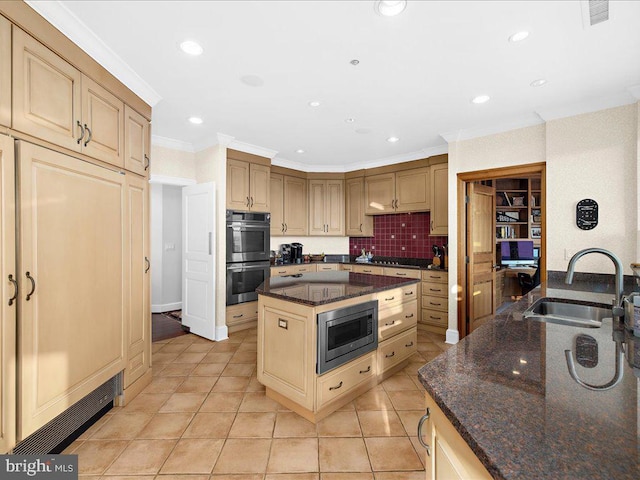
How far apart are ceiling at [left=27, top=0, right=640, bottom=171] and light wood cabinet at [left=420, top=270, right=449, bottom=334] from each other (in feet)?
6.21

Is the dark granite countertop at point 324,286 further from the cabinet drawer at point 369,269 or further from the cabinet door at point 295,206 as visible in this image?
the cabinet door at point 295,206

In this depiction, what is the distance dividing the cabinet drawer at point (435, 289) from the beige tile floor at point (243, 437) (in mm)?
1591

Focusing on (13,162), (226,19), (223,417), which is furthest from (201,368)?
(226,19)

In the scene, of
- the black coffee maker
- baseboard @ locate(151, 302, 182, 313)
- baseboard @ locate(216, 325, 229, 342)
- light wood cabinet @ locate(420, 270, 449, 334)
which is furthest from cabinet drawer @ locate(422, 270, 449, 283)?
baseboard @ locate(151, 302, 182, 313)

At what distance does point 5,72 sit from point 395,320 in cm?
309

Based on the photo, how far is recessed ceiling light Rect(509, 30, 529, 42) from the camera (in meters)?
1.89

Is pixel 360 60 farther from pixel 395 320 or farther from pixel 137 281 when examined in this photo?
pixel 137 281

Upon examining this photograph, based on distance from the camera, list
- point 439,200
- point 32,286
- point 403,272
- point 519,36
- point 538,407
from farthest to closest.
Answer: point 403,272, point 439,200, point 519,36, point 32,286, point 538,407

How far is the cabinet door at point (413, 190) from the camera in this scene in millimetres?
4508

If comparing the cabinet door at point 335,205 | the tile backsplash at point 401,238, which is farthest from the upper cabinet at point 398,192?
the cabinet door at point 335,205

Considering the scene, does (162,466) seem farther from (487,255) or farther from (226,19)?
(487,255)

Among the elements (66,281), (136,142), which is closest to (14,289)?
(66,281)

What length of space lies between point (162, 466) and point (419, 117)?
3.64 meters

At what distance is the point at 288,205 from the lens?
17.2ft
